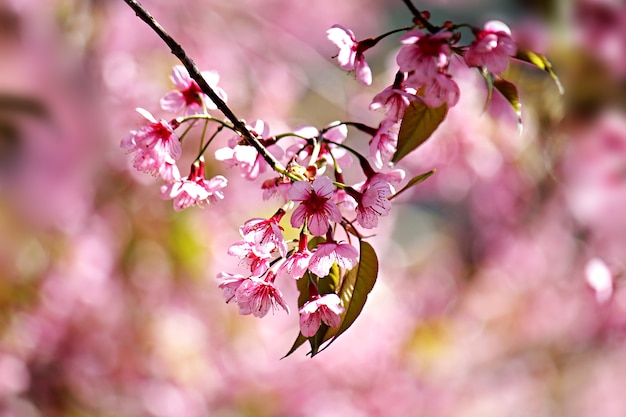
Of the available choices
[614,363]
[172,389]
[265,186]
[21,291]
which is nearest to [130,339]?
[172,389]

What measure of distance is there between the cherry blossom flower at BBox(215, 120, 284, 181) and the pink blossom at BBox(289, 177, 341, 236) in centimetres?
7

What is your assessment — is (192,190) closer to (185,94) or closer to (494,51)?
(185,94)

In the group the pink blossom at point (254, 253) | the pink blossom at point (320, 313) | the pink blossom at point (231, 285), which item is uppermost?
the pink blossom at point (254, 253)

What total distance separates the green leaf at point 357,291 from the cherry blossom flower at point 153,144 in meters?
0.15

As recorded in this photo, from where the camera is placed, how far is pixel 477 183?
2256mm

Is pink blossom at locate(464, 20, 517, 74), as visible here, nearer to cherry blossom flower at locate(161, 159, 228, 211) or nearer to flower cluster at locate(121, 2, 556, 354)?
flower cluster at locate(121, 2, 556, 354)

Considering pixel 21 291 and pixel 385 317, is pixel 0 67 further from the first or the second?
pixel 385 317

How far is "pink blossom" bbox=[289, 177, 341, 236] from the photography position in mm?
501

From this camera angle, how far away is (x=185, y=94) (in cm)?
62

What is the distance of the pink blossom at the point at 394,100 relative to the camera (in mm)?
543

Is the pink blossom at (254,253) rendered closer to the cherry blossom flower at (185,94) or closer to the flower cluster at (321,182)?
the flower cluster at (321,182)

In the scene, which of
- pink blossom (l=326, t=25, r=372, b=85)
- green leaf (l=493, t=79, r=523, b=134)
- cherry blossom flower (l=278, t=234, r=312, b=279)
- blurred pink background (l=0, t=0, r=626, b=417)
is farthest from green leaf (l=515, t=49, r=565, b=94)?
blurred pink background (l=0, t=0, r=626, b=417)

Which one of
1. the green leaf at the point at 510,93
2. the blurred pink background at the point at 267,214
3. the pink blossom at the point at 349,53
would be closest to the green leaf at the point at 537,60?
the green leaf at the point at 510,93

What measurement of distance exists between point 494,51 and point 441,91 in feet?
0.16
